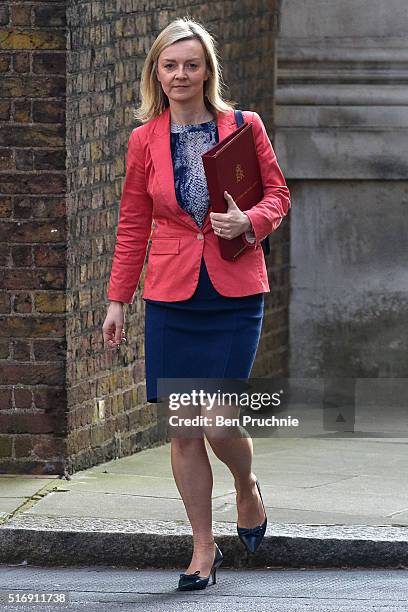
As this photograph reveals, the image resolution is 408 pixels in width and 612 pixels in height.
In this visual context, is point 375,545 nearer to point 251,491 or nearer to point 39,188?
point 251,491

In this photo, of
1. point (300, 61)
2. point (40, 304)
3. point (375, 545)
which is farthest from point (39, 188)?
point (300, 61)

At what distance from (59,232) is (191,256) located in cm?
187

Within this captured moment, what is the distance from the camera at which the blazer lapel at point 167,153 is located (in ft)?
18.9

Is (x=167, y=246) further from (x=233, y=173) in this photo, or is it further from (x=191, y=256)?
(x=233, y=173)

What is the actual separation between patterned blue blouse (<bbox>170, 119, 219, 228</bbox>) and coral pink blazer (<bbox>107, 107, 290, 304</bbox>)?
0.07ft

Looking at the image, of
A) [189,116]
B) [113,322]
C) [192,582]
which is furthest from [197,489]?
[189,116]

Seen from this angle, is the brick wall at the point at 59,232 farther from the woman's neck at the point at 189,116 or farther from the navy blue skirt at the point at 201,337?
the navy blue skirt at the point at 201,337

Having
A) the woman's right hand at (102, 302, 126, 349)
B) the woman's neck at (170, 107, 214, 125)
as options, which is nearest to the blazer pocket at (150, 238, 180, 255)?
the woman's right hand at (102, 302, 126, 349)

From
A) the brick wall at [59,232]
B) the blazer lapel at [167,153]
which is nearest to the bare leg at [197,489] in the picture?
the blazer lapel at [167,153]

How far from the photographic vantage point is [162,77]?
5820 mm

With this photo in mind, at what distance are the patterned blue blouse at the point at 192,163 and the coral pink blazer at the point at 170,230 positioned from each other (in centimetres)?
2

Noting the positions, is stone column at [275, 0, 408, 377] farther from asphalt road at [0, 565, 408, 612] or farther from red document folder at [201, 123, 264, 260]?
red document folder at [201, 123, 264, 260]

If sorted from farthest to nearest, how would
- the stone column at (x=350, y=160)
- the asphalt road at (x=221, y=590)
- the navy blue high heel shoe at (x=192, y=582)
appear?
the stone column at (x=350, y=160)
the navy blue high heel shoe at (x=192, y=582)
the asphalt road at (x=221, y=590)

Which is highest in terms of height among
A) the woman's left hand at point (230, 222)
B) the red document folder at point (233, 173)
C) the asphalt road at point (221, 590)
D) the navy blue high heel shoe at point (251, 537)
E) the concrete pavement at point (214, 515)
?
the red document folder at point (233, 173)
